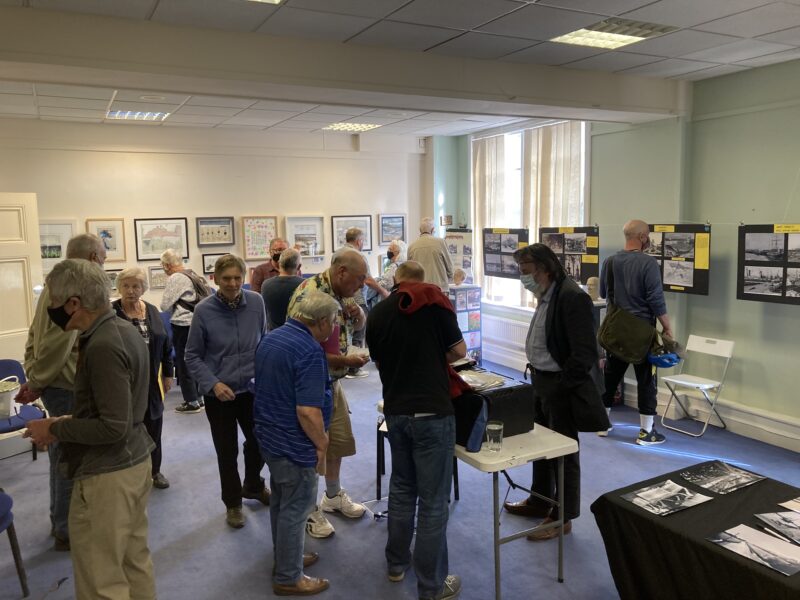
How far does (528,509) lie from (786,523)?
164 cm

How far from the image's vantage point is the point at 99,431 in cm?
204

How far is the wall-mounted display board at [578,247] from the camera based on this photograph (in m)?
6.05

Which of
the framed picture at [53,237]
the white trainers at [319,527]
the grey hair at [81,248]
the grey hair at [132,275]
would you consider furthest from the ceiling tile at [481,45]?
the framed picture at [53,237]

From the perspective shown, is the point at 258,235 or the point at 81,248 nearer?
the point at 81,248

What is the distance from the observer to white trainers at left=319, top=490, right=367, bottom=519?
11.9ft

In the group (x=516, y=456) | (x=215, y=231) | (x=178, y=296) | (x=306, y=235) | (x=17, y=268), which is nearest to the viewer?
(x=516, y=456)

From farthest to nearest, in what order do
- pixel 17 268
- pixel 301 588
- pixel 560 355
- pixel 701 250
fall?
→ pixel 17 268 < pixel 701 250 < pixel 560 355 < pixel 301 588

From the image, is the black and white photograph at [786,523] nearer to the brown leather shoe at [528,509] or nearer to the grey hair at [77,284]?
the brown leather shoe at [528,509]

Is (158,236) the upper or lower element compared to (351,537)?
upper

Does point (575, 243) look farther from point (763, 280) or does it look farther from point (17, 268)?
point (17, 268)

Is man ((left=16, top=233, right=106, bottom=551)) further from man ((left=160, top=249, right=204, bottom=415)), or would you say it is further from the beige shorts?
man ((left=160, top=249, right=204, bottom=415))

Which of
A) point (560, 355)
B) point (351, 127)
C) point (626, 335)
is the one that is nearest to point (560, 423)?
point (560, 355)

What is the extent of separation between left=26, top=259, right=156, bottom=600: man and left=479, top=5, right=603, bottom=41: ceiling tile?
270 centimetres

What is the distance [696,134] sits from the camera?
5.44 meters
